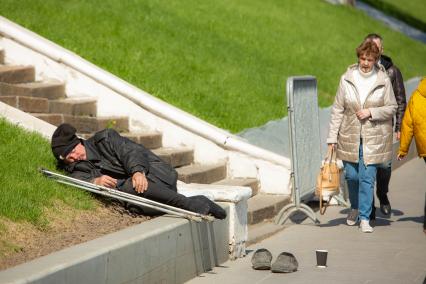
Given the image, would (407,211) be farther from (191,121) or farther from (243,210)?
(243,210)

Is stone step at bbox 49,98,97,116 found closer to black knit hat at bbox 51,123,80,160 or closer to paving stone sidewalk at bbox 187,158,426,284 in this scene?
paving stone sidewalk at bbox 187,158,426,284

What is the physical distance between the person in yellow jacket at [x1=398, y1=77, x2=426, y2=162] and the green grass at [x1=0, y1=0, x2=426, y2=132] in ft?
11.8

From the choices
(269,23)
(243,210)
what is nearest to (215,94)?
(243,210)

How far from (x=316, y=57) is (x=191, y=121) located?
8370 mm

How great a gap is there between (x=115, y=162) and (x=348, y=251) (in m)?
2.43

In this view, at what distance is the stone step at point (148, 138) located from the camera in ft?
38.6

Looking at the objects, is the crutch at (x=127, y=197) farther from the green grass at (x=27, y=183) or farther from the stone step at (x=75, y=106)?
the stone step at (x=75, y=106)

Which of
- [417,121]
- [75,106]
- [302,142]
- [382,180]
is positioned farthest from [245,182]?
[417,121]

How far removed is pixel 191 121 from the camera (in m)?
12.4

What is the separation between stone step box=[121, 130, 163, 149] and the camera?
11773 millimetres

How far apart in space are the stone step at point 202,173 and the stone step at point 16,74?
2.04 meters

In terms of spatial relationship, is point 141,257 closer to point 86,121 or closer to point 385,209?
point 86,121

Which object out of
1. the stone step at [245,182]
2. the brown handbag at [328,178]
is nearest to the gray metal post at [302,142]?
the brown handbag at [328,178]

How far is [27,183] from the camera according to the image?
8258mm
